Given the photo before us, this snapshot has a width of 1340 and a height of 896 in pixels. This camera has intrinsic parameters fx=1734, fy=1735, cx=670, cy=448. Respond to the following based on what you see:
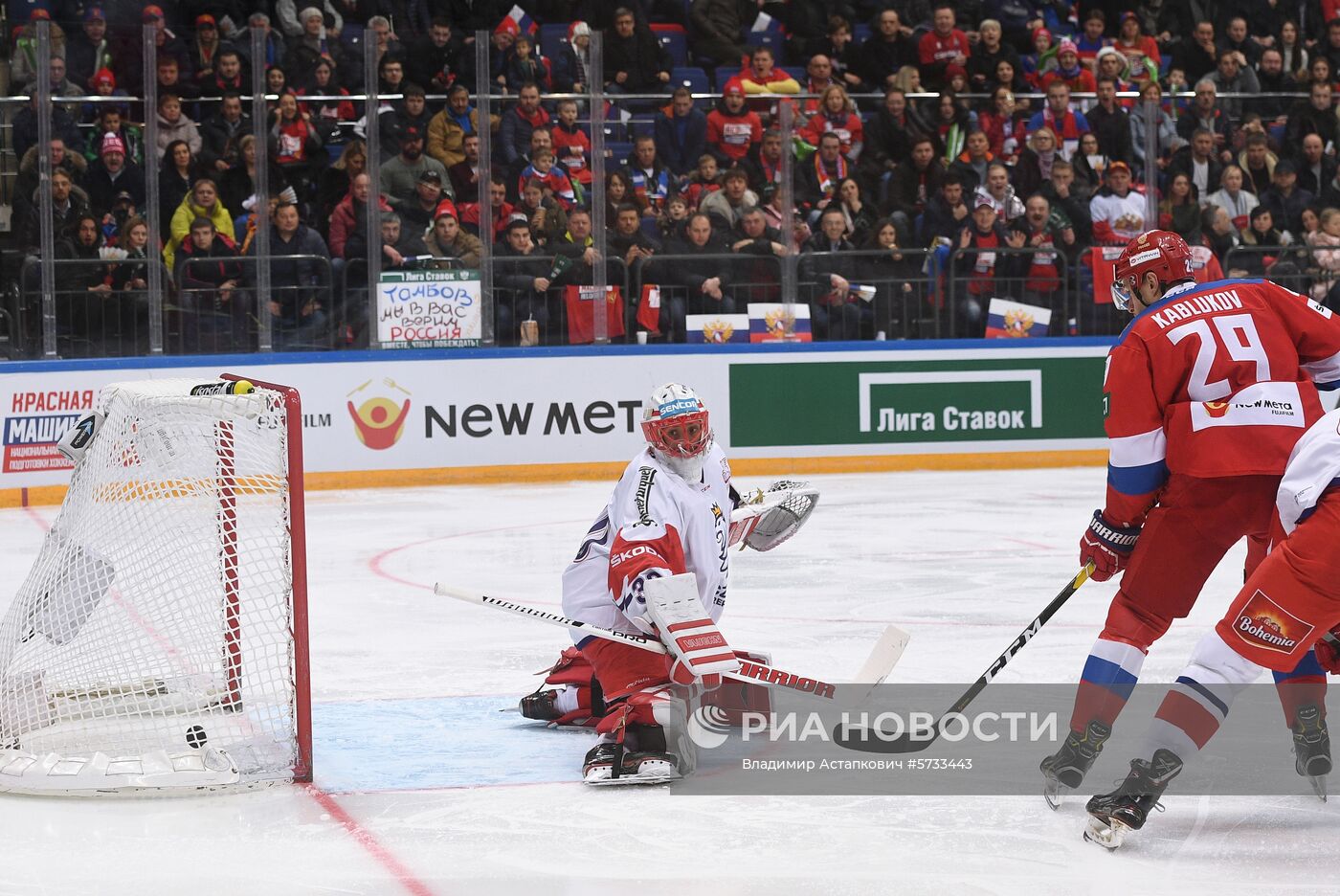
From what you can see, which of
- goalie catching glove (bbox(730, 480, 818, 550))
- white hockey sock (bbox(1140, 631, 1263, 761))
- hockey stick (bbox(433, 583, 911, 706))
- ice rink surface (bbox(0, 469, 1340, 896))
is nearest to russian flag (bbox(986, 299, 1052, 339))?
ice rink surface (bbox(0, 469, 1340, 896))

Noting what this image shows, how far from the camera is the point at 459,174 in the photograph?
10.3 meters

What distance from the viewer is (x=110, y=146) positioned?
9812mm

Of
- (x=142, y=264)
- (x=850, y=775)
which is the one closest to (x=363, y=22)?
(x=142, y=264)

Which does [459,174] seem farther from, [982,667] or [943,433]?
[982,667]

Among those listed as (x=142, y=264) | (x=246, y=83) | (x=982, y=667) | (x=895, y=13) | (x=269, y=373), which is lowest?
(x=982, y=667)

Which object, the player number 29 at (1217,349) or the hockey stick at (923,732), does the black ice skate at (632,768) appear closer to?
the hockey stick at (923,732)

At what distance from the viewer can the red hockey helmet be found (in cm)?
402

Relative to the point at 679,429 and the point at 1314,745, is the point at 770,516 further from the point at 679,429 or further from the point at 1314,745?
the point at 1314,745

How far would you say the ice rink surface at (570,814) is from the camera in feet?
11.3

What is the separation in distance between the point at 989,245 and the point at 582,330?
8.63 ft

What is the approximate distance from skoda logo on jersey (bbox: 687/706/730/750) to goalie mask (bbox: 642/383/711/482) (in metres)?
0.61

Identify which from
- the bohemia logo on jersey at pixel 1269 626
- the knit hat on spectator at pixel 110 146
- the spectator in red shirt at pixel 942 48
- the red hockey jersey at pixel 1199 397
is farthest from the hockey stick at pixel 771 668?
the spectator in red shirt at pixel 942 48

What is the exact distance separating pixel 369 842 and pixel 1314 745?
2.11m

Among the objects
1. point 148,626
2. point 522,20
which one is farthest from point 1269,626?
point 522,20
